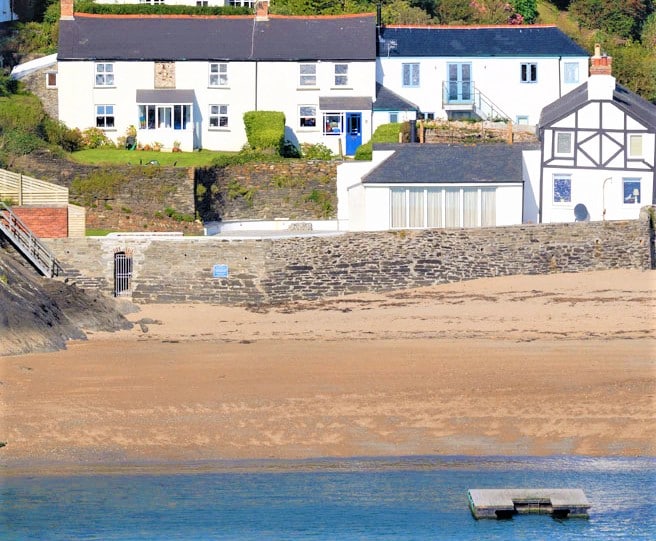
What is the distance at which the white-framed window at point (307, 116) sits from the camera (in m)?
45.3

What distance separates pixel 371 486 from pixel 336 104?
80.2ft

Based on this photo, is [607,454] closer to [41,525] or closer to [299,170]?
[41,525]

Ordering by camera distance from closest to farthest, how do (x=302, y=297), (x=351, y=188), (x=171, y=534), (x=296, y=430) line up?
(x=171, y=534) → (x=296, y=430) → (x=302, y=297) → (x=351, y=188)

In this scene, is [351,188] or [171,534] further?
[351,188]

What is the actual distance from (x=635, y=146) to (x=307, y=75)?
10.6 m

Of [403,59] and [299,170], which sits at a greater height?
[403,59]

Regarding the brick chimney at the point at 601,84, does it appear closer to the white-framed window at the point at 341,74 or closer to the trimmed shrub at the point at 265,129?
the white-framed window at the point at 341,74

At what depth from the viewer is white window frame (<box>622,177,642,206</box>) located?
39.5 m

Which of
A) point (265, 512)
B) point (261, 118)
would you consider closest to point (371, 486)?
point (265, 512)

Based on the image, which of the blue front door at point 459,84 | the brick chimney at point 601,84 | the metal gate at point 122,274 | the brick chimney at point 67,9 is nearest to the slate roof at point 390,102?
the blue front door at point 459,84

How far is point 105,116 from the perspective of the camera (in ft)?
149

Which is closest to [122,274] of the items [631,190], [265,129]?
[265,129]

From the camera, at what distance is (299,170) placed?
42281mm

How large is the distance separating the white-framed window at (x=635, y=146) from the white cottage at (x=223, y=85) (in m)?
8.46
